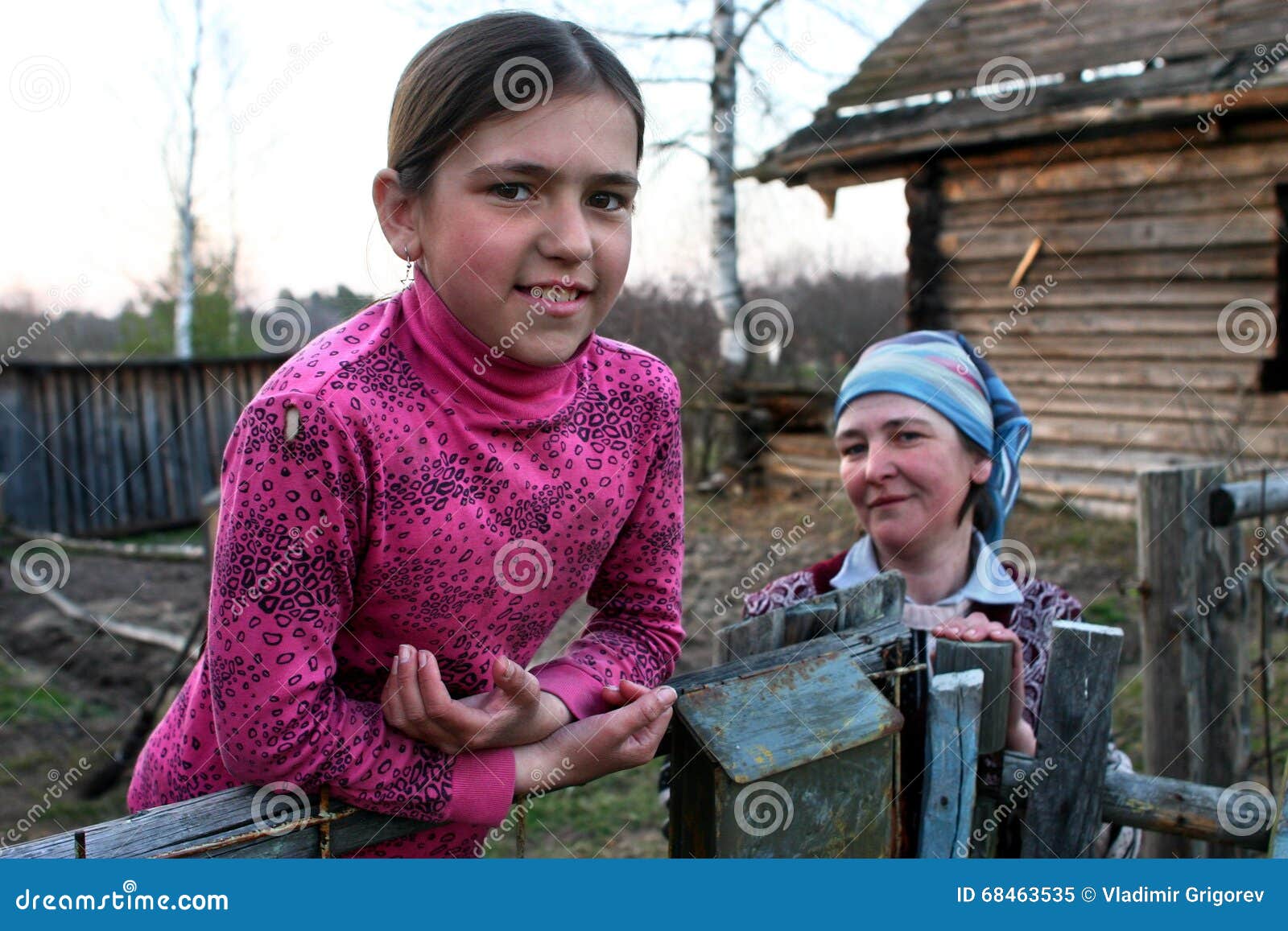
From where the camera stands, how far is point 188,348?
20.3 meters

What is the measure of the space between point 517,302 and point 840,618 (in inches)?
35.1

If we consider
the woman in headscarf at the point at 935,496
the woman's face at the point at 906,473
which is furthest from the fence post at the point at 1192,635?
the woman's face at the point at 906,473

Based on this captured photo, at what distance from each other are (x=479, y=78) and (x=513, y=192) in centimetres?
14

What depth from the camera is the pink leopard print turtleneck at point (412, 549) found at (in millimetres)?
1188

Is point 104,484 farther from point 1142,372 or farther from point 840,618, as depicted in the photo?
point 840,618

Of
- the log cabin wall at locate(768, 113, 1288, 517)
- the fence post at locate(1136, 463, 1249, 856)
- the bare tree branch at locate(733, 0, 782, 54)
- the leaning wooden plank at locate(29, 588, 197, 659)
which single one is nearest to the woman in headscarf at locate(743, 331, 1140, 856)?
the fence post at locate(1136, 463, 1249, 856)

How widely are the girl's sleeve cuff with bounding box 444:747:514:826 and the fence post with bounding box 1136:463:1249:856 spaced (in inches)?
94.9

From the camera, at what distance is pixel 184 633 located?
672 centimetres

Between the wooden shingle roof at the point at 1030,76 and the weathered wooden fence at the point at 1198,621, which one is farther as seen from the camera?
the wooden shingle roof at the point at 1030,76

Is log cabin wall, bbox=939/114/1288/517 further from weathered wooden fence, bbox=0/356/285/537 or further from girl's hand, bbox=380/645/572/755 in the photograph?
weathered wooden fence, bbox=0/356/285/537

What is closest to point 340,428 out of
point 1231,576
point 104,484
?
point 1231,576

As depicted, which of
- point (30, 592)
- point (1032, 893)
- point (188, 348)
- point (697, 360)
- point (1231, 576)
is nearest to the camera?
point (1032, 893)

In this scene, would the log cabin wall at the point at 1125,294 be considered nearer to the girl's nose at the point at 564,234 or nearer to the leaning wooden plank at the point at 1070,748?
the leaning wooden plank at the point at 1070,748

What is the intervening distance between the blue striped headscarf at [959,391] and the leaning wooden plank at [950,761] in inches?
25.1
